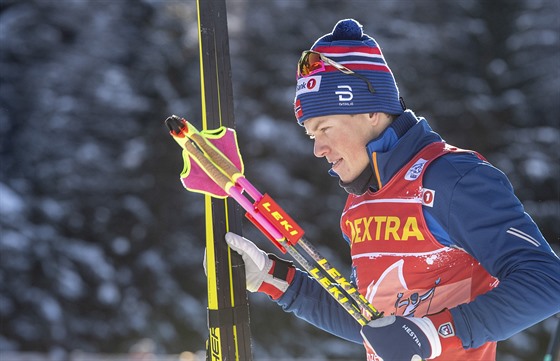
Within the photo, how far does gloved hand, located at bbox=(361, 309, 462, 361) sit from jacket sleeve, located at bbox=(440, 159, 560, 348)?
3cm

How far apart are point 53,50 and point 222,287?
5.36 metres

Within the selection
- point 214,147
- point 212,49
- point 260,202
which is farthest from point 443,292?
point 212,49

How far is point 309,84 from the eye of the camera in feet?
5.10

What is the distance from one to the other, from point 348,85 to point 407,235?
0.36 metres

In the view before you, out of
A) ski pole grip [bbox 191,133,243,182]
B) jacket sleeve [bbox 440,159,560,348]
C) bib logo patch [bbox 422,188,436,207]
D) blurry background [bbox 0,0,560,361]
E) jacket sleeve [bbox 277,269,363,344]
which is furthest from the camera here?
blurry background [bbox 0,0,560,361]

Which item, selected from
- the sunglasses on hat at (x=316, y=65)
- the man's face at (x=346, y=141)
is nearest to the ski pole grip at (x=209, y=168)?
the man's face at (x=346, y=141)

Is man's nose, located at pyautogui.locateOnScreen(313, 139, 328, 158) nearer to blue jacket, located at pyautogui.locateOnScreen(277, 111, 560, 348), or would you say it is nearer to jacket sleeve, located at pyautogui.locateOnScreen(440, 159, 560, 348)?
blue jacket, located at pyautogui.locateOnScreen(277, 111, 560, 348)

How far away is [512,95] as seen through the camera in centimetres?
580

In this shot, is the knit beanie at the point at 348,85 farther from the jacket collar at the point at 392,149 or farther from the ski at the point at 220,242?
the ski at the point at 220,242

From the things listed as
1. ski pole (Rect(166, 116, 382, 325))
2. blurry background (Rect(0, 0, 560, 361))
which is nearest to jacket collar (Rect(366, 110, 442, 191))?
ski pole (Rect(166, 116, 382, 325))

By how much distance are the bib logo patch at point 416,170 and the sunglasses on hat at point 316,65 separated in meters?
0.22

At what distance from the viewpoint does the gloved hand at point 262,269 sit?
158 cm

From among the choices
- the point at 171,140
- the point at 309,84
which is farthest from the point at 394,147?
the point at 171,140

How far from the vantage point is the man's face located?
1.48 metres
